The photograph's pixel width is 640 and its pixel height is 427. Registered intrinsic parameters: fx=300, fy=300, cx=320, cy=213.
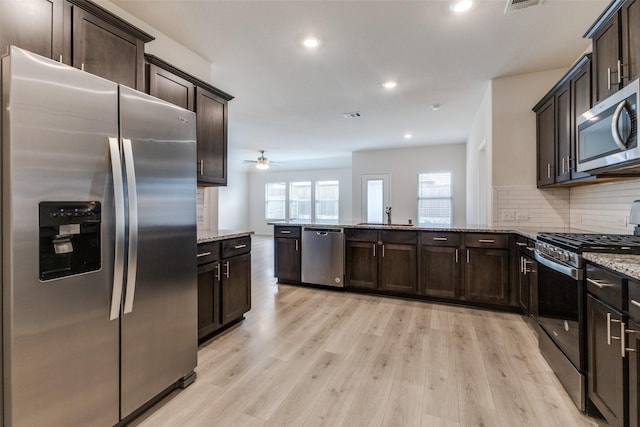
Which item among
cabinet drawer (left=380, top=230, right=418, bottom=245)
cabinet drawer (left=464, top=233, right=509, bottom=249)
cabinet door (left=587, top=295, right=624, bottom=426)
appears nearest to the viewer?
cabinet door (left=587, top=295, right=624, bottom=426)

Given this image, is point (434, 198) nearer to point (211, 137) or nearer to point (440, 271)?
point (440, 271)

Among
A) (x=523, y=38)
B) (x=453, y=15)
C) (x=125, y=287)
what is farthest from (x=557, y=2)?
(x=125, y=287)

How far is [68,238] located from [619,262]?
97.3 inches

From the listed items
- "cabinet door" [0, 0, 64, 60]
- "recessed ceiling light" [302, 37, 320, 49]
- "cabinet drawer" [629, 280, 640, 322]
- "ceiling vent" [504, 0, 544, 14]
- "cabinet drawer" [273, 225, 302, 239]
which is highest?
"recessed ceiling light" [302, 37, 320, 49]

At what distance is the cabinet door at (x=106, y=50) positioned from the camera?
180 centimetres

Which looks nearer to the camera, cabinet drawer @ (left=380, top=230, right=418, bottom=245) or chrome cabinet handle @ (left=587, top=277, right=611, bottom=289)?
chrome cabinet handle @ (left=587, top=277, right=611, bottom=289)

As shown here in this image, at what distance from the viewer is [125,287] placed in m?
1.50

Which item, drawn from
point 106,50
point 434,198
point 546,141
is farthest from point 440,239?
point 434,198

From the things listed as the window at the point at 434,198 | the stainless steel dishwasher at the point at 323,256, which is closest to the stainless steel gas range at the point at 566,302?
the stainless steel dishwasher at the point at 323,256

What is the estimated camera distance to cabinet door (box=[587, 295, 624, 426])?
1354mm

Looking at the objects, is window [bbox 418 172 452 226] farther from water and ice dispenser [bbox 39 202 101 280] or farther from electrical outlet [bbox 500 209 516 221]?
water and ice dispenser [bbox 39 202 101 280]

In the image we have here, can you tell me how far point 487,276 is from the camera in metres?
3.34

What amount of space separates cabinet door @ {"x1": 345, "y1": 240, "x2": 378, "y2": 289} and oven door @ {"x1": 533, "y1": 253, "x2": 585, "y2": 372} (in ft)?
5.99

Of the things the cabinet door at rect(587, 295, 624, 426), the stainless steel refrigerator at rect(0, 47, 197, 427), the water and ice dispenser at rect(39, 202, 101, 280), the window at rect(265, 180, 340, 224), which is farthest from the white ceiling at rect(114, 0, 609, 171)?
the window at rect(265, 180, 340, 224)
